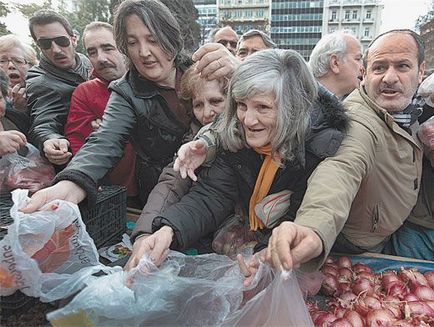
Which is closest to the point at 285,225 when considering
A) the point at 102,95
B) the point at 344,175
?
the point at 344,175

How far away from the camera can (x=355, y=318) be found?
4.00ft

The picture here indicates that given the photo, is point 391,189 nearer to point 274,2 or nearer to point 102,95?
point 102,95

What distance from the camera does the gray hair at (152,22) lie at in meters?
1.65

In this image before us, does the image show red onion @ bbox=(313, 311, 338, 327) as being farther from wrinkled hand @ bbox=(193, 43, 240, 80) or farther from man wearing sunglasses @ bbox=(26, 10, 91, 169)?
man wearing sunglasses @ bbox=(26, 10, 91, 169)

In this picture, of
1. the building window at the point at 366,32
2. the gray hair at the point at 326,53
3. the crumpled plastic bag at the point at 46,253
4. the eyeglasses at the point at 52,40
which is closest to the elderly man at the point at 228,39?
the gray hair at the point at 326,53

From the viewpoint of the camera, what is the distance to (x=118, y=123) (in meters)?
1.67

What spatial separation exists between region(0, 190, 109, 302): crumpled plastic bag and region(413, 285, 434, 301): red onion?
3.88 ft

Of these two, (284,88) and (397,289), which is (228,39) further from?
(397,289)

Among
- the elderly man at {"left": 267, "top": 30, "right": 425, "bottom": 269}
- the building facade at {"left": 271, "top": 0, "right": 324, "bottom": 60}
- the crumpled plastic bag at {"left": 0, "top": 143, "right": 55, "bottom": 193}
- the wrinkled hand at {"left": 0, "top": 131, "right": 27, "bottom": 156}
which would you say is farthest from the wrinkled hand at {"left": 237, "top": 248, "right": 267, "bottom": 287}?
the building facade at {"left": 271, "top": 0, "right": 324, "bottom": 60}

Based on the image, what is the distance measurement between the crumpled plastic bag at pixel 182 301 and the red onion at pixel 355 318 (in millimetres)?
243

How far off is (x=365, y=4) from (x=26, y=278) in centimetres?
6892

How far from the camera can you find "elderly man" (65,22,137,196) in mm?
2008

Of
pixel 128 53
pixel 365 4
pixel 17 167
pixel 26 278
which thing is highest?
pixel 365 4

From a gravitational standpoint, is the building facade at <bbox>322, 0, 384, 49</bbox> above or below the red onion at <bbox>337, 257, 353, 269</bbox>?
above
